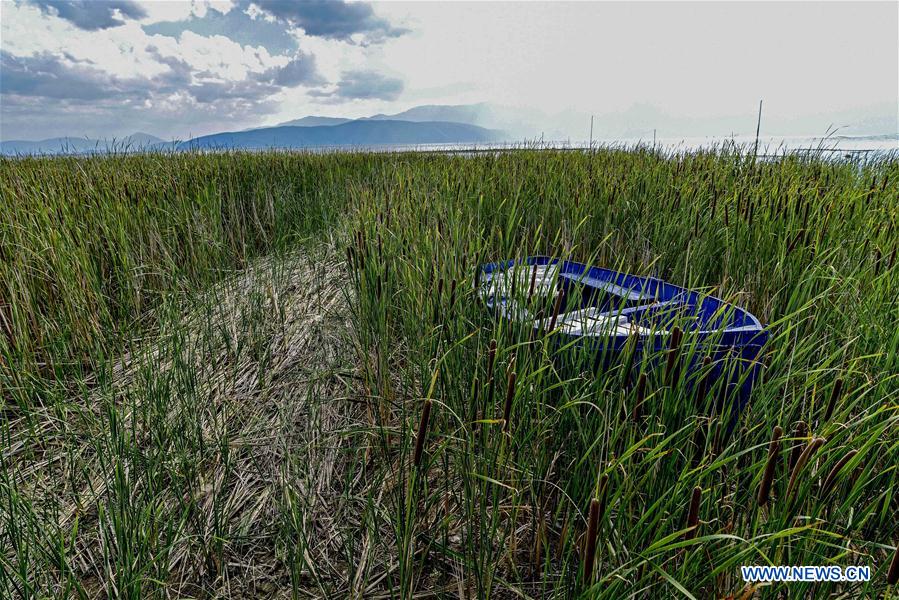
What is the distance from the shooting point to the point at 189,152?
815 cm

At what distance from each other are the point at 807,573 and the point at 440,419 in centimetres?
121

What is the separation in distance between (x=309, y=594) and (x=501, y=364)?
98 cm

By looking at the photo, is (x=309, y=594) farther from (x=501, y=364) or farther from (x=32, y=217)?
(x=32, y=217)

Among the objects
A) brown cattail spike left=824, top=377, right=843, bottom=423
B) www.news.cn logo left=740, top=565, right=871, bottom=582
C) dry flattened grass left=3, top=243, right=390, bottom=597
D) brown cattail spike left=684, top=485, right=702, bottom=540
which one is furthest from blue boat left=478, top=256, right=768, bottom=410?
dry flattened grass left=3, top=243, right=390, bottom=597

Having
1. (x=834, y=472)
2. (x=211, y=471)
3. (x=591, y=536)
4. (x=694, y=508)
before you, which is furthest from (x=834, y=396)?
(x=211, y=471)

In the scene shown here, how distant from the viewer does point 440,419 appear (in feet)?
6.17

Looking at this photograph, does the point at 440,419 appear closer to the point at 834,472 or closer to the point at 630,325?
the point at 630,325

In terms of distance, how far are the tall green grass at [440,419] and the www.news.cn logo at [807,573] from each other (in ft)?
0.12

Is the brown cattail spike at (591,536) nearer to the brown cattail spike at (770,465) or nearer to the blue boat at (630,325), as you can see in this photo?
the brown cattail spike at (770,465)

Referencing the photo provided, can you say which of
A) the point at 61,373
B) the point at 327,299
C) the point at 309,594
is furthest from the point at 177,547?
the point at 327,299

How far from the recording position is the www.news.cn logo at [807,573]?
36.8 inches

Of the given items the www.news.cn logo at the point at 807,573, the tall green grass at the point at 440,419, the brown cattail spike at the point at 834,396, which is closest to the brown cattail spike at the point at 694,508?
the tall green grass at the point at 440,419

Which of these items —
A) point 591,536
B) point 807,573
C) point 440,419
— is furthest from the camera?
point 440,419

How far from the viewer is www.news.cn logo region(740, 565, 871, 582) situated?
3.07ft
